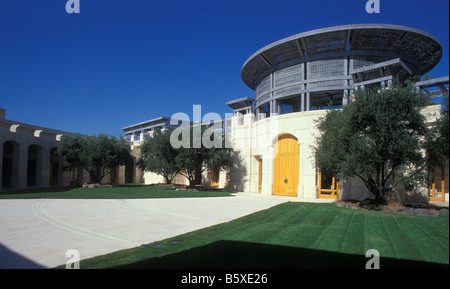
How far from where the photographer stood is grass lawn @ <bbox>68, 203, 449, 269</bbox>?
5094 millimetres

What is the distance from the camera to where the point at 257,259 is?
5.54 metres

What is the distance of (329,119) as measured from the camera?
17188 millimetres

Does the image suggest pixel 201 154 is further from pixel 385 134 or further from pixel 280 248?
pixel 280 248

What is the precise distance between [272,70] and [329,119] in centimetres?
2101

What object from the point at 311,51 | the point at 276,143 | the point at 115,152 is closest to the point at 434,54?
the point at 311,51

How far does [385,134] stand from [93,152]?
95.4 feet

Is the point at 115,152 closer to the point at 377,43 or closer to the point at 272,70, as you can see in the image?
the point at 272,70

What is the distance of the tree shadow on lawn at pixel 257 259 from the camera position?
498 cm

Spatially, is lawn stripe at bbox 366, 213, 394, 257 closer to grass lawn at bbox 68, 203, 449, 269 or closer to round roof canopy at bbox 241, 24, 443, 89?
grass lawn at bbox 68, 203, 449, 269

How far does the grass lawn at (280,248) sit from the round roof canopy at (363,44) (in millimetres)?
25555

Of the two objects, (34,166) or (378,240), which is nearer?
(378,240)

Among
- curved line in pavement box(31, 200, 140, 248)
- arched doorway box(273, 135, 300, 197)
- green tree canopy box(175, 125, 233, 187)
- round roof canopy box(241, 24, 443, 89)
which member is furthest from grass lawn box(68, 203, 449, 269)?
round roof canopy box(241, 24, 443, 89)

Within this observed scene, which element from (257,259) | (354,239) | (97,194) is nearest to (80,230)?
(257,259)
